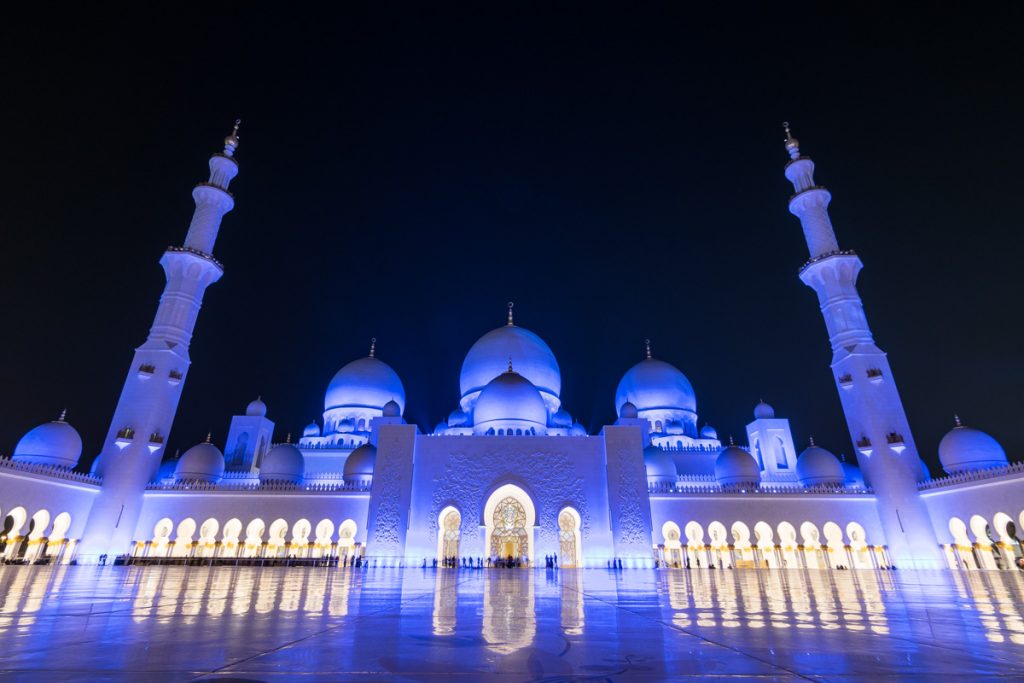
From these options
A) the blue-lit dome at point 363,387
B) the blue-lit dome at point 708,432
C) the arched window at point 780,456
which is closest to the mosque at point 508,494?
the arched window at point 780,456

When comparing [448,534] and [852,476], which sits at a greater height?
[852,476]

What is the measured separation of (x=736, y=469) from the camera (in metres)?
21.4

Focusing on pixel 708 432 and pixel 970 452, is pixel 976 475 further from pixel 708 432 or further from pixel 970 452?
pixel 708 432

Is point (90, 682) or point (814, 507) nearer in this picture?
point (90, 682)

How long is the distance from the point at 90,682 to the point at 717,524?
21097mm

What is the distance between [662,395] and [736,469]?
244 inches

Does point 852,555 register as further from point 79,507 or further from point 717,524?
point 79,507

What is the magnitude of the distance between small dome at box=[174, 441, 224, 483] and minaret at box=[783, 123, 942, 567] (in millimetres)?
26902

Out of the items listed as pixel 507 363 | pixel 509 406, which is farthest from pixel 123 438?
pixel 507 363

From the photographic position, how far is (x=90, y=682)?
1348 millimetres

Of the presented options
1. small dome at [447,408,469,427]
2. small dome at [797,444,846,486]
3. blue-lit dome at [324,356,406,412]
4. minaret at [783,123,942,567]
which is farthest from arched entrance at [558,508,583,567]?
blue-lit dome at [324,356,406,412]

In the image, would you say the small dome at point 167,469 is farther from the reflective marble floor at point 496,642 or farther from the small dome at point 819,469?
the small dome at point 819,469

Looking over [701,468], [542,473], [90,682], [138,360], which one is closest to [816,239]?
[701,468]

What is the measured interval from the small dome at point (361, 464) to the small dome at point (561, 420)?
804cm
